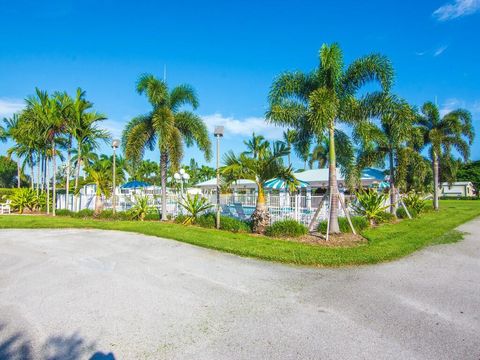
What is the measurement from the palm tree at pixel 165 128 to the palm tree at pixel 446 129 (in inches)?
630

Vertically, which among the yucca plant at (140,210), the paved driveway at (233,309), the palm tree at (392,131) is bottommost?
the paved driveway at (233,309)

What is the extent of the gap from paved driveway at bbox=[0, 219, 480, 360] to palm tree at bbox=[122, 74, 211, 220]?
28.5ft

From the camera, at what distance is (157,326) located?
4004 mm

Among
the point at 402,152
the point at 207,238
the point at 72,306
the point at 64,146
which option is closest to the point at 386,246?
the point at 207,238

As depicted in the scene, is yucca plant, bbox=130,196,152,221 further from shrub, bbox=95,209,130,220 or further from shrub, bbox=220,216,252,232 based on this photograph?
shrub, bbox=220,216,252,232

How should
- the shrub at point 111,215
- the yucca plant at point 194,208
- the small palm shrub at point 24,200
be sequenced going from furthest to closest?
the small palm shrub at point 24,200, the shrub at point 111,215, the yucca plant at point 194,208

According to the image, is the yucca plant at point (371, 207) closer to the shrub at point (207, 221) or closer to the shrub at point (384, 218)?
the shrub at point (384, 218)

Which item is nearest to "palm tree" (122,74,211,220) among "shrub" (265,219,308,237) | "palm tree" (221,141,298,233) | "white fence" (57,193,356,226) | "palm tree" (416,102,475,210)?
"white fence" (57,193,356,226)

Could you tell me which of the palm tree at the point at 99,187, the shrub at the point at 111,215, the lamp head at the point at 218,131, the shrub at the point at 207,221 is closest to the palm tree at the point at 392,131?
the lamp head at the point at 218,131

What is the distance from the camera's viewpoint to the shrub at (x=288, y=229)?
10.8m

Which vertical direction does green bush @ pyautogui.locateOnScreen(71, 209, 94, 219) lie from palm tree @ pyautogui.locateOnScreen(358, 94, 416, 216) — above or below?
below

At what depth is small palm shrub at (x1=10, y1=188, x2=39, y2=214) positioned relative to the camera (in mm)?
21875

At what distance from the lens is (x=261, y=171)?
11570 mm

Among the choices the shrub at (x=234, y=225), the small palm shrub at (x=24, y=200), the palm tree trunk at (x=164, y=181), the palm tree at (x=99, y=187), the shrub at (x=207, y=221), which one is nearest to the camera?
the shrub at (x=234, y=225)
